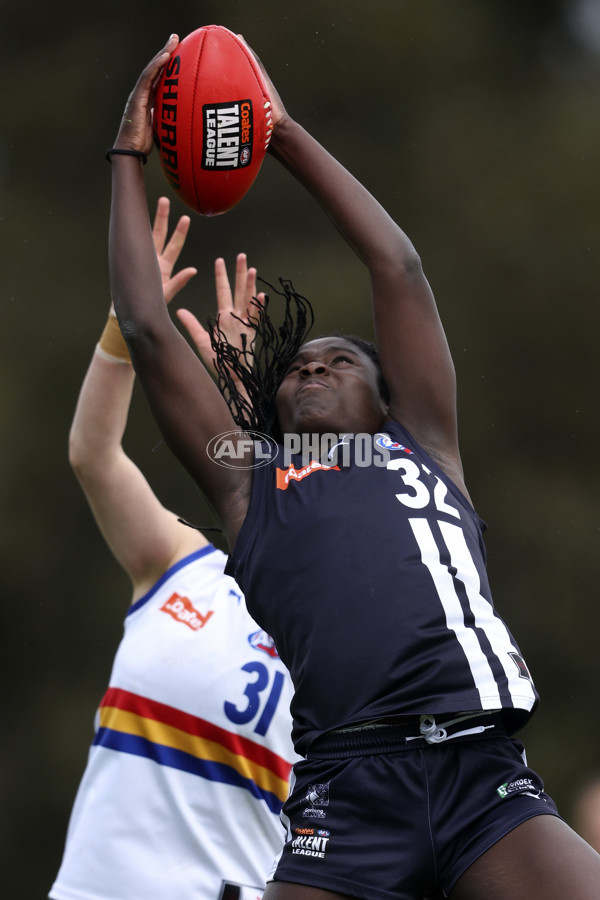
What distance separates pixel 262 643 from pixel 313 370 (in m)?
1.01

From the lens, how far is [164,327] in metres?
2.50

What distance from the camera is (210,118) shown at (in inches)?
104

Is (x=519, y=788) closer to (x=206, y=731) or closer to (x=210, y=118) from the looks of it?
(x=206, y=731)

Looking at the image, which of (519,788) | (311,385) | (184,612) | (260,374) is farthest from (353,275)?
(519,788)

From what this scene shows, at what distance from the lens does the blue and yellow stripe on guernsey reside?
10.7 ft

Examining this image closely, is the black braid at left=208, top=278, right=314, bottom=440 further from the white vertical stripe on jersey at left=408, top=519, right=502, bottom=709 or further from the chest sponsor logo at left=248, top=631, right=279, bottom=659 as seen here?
the chest sponsor logo at left=248, top=631, right=279, bottom=659

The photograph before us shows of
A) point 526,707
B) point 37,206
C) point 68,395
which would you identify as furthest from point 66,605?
point 526,707

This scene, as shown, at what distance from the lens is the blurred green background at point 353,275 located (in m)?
7.57

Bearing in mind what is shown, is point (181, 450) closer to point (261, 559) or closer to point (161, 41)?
point (261, 559)

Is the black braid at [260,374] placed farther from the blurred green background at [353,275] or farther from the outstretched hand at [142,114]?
the blurred green background at [353,275]

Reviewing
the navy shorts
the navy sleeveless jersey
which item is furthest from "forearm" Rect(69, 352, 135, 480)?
the navy shorts

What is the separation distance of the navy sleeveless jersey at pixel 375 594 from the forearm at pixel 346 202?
52 cm

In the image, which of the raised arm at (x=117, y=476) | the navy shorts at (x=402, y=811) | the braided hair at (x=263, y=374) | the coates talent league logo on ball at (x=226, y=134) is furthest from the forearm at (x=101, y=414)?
the navy shorts at (x=402, y=811)

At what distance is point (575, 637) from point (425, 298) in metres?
5.36
